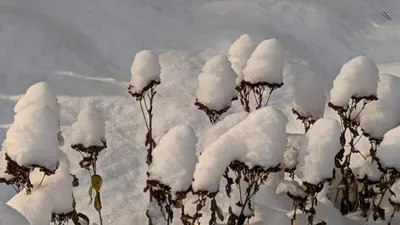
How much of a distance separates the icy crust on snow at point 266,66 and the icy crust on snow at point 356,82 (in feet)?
0.54

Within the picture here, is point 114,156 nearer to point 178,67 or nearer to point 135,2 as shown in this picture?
point 178,67

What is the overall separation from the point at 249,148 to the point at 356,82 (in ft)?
1.38

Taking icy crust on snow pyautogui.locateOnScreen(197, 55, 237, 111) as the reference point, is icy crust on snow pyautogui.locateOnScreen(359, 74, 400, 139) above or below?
below

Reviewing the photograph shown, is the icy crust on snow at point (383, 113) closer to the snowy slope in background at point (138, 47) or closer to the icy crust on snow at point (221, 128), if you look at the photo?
the icy crust on snow at point (221, 128)

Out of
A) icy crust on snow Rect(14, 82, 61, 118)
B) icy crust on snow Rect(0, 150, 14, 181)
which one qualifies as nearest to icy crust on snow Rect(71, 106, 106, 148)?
icy crust on snow Rect(14, 82, 61, 118)

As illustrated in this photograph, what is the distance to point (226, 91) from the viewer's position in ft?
5.40

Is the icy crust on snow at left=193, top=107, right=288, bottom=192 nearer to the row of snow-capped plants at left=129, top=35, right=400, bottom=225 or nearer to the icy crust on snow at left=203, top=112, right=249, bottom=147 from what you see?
the row of snow-capped plants at left=129, top=35, right=400, bottom=225

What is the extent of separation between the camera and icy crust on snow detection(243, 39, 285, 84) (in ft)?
5.37

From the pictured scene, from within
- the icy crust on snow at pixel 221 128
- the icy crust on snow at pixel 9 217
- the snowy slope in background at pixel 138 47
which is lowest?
the icy crust on snow at pixel 9 217

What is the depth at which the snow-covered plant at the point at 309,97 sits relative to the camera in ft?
5.75

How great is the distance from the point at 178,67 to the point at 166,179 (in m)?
1.79

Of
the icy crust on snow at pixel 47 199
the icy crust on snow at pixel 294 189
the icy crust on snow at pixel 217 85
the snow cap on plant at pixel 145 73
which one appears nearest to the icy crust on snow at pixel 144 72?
the snow cap on plant at pixel 145 73

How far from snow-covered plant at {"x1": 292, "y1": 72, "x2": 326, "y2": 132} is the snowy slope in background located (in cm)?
71

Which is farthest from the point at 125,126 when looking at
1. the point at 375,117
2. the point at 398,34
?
the point at 398,34
